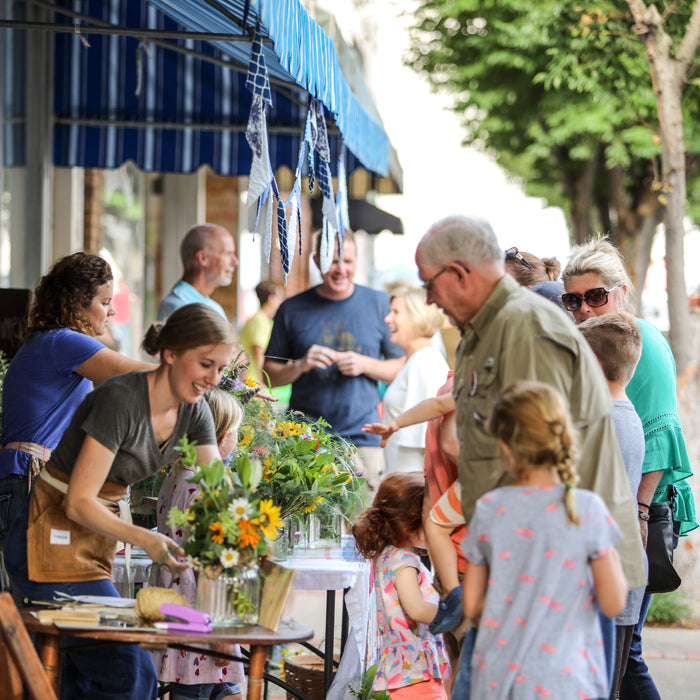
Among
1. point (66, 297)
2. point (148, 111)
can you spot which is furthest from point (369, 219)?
point (66, 297)

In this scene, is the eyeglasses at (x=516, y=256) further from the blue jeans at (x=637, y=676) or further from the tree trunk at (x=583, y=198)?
the tree trunk at (x=583, y=198)

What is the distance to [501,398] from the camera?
2.74 m

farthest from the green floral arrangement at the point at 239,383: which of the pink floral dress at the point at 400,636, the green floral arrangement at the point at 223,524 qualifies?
the green floral arrangement at the point at 223,524

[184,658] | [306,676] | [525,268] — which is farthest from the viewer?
[306,676]

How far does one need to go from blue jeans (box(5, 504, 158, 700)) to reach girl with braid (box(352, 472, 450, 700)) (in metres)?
0.91

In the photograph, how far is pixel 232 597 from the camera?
3.03 meters

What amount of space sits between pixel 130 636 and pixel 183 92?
606 centimetres

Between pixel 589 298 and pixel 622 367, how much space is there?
58cm

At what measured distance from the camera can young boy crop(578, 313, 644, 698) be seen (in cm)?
370

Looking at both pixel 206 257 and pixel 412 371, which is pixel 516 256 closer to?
pixel 412 371

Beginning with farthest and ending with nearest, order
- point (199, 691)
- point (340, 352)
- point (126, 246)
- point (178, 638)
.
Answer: point (126, 246)
point (340, 352)
point (199, 691)
point (178, 638)

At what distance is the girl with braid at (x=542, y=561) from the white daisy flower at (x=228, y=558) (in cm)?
67

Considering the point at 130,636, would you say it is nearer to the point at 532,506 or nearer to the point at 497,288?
the point at 532,506

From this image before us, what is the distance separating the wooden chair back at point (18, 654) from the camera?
2.70 metres
